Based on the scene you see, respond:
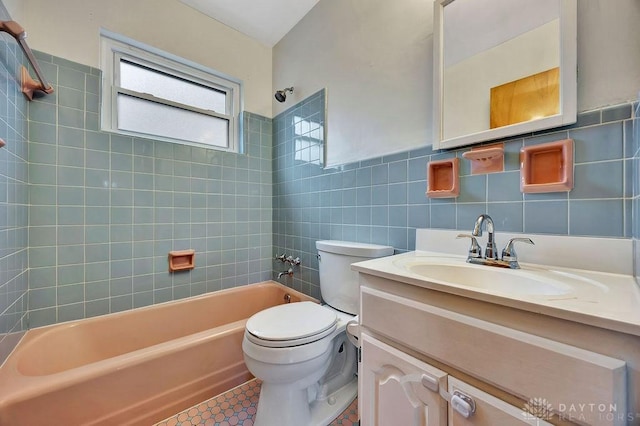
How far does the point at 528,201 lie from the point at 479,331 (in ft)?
1.86

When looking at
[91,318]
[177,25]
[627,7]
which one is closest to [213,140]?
[177,25]

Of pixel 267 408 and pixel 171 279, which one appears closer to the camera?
pixel 267 408

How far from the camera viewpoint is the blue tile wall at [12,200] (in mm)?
966

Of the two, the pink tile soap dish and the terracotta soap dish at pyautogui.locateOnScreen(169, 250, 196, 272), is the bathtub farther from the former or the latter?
the pink tile soap dish

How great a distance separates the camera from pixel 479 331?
541mm

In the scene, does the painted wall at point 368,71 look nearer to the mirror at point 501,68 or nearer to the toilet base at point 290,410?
the mirror at point 501,68

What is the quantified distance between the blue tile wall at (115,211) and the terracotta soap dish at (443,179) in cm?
145

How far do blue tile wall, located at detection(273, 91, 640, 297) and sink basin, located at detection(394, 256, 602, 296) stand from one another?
17 centimetres

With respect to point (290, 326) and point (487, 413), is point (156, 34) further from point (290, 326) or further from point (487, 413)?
point (487, 413)

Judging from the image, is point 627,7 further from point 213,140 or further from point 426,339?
point 213,140

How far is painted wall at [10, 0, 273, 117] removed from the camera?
1.30m

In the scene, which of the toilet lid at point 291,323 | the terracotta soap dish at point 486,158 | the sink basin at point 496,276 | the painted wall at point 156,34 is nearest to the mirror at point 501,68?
the terracotta soap dish at point 486,158

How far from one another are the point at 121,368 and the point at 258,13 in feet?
7.40

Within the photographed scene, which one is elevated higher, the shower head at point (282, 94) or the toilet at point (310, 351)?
the shower head at point (282, 94)
